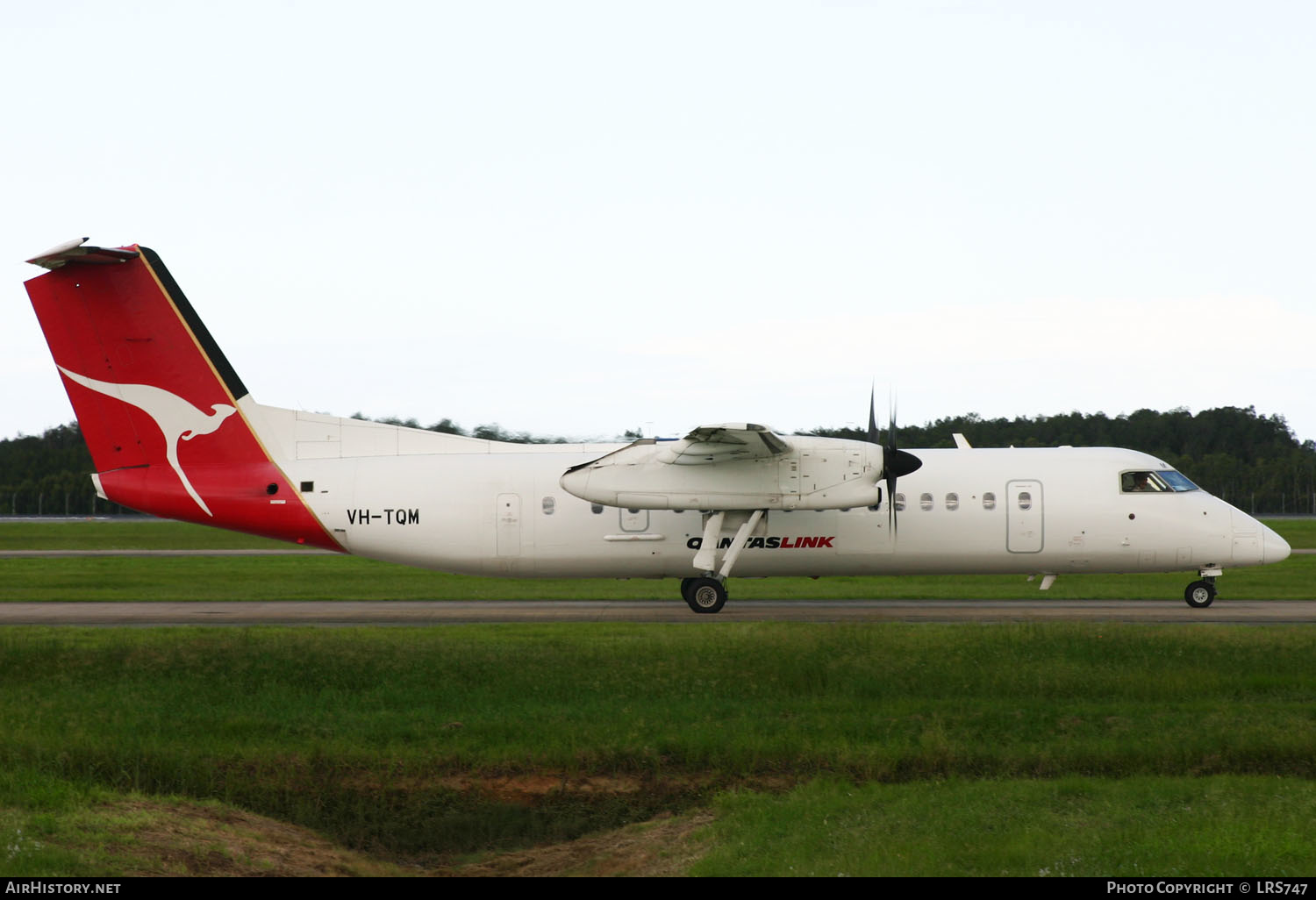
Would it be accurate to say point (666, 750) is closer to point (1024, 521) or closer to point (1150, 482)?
point (1024, 521)

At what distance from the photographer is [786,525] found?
23.0m

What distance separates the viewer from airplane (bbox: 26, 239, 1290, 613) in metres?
22.0

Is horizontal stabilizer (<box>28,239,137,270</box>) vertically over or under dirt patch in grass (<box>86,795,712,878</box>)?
over

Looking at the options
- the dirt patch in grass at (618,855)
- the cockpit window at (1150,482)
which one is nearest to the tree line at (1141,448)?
the cockpit window at (1150,482)

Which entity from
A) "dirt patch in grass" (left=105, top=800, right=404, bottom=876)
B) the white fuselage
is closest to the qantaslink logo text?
the white fuselage

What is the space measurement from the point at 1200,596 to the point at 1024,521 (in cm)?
396

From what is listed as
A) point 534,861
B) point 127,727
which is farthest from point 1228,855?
point 127,727

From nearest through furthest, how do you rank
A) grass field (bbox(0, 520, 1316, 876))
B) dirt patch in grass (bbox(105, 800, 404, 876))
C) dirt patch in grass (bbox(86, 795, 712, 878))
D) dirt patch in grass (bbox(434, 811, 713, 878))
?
1. dirt patch in grass (bbox(105, 800, 404, 876))
2. dirt patch in grass (bbox(86, 795, 712, 878))
3. grass field (bbox(0, 520, 1316, 876))
4. dirt patch in grass (bbox(434, 811, 713, 878))

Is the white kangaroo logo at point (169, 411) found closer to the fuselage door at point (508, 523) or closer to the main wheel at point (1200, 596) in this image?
→ the fuselage door at point (508, 523)

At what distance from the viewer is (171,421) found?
22578 millimetres

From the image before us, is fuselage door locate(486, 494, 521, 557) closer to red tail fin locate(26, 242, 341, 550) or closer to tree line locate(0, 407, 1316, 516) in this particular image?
red tail fin locate(26, 242, 341, 550)

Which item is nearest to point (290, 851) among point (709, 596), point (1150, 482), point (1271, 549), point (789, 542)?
point (709, 596)

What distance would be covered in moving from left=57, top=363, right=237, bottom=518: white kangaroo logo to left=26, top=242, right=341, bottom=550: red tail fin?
2 cm

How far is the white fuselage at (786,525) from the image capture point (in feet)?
75.5
